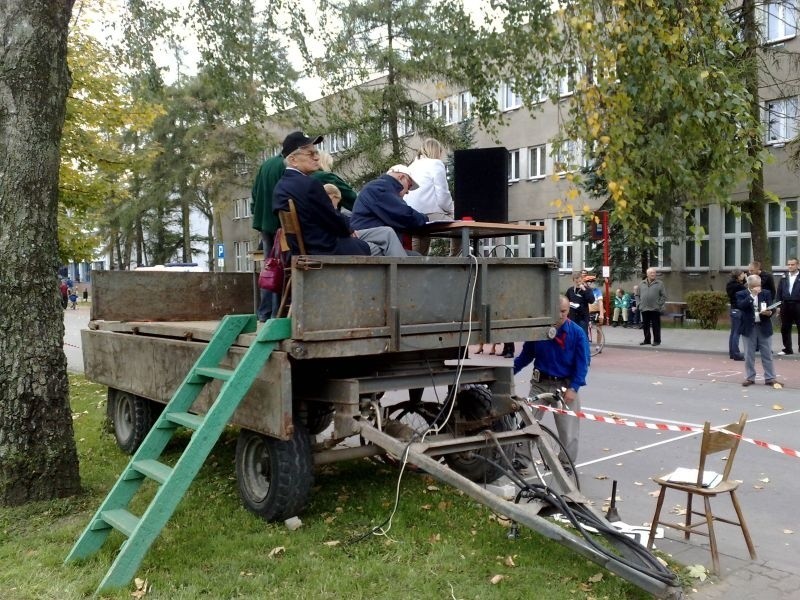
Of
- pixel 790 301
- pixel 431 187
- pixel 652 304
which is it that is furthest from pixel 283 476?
pixel 652 304

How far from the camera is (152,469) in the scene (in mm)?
4898

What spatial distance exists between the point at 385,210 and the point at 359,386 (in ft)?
4.94

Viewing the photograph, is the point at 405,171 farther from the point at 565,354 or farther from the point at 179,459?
the point at 179,459

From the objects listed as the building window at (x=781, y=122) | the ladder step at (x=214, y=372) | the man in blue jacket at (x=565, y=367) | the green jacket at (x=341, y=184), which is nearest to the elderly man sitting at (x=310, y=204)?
the green jacket at (x=341, y=184)

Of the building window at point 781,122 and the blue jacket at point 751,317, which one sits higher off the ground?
the building window at point 781,122

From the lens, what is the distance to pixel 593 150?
24.7 ft

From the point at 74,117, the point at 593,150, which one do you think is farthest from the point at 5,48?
the point at 74,117

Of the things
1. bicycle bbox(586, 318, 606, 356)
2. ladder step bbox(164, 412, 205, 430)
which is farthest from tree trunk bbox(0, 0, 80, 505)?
bicycle bbox(586, 318, 606, 356)

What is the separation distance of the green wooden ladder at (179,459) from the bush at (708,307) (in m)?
19.7

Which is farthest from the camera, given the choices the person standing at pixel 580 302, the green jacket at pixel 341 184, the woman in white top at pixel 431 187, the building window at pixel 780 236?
the building window at pixel 780 236

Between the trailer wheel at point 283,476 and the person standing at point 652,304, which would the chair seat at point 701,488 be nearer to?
the trailer wheel at point 283,476

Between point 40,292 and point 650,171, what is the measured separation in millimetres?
5507

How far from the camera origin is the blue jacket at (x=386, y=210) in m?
6.02

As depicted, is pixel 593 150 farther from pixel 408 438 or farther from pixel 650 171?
pixel 408 438
